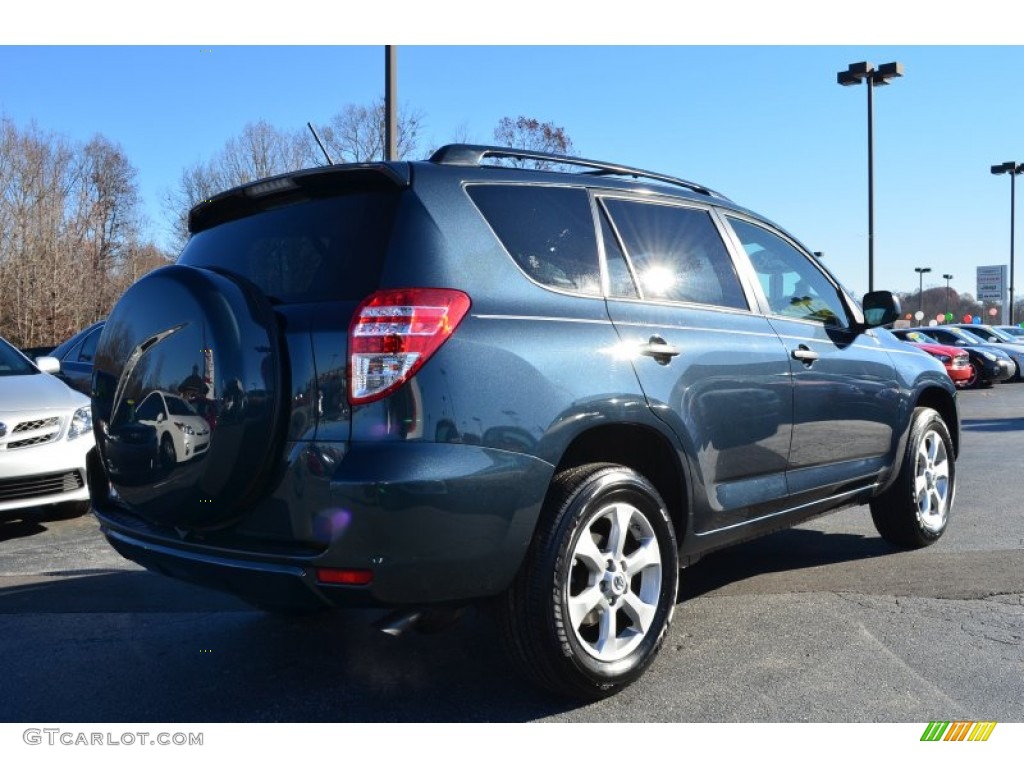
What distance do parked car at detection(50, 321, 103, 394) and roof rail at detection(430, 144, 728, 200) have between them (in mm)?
6755

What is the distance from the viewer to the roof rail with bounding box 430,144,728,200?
3.26 metres

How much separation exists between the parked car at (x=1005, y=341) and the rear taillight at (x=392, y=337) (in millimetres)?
26494

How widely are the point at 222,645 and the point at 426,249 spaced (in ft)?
6.49

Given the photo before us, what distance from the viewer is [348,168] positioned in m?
3.09

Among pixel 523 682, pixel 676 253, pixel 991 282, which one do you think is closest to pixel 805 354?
pixel 676 253

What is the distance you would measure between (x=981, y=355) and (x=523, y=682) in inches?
927

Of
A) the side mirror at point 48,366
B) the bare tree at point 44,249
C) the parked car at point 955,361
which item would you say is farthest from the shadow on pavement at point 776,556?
the bare tree at point 44,249

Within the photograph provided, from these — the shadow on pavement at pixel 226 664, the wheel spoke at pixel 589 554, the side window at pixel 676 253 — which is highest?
the side window at pixel 676 253

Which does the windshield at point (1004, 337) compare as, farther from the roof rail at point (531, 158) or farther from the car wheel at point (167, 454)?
the car wheel at point (167, 454)

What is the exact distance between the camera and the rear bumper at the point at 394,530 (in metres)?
2.65

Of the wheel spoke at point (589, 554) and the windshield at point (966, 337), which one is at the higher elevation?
the windshield at point (966, 337)

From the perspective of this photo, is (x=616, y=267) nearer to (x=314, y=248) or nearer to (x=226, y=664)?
(x=314, y=248)
